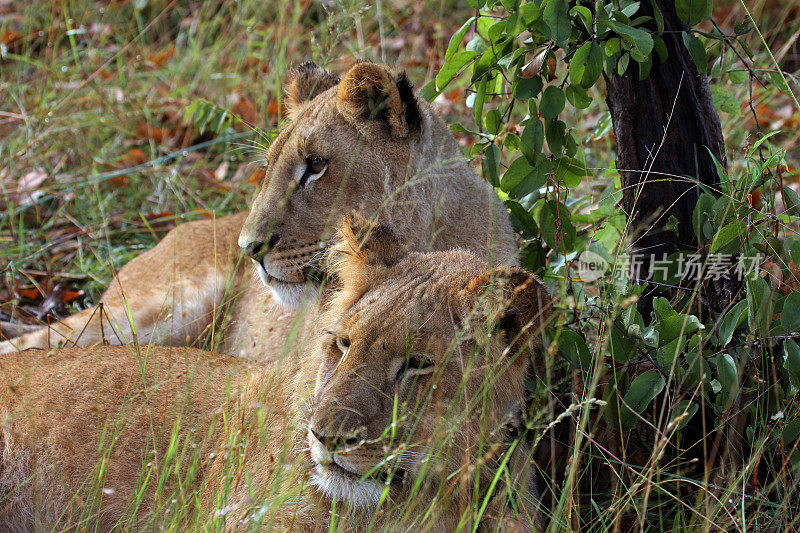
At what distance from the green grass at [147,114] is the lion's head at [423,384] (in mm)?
1765

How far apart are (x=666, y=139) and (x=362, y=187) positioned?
1238 millimetres

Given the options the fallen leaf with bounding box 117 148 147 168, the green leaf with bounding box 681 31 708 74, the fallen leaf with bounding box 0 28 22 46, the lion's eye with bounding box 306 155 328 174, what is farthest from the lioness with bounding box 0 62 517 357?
the fallen leaf with bounding box 0 28 22 46

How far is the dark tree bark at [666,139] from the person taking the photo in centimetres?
329

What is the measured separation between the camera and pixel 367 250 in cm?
271

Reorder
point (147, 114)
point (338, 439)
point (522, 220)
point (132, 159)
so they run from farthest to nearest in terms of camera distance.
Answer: point (147, 114), point (132, 159), point (522, 220), point (338, 439)

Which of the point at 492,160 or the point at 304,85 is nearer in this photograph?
the point at 492,160

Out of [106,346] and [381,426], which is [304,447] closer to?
[381,426]

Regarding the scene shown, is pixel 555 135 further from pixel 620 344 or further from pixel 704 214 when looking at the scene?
pixel 620 344

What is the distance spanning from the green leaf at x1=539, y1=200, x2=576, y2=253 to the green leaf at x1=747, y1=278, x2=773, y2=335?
80cm

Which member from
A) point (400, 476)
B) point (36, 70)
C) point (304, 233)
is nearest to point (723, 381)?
point (400, 476)

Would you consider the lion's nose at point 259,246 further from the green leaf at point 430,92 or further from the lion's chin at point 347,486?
the lion's chin at point 347,486

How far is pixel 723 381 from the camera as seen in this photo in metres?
2.75

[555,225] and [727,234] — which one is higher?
[727,234]

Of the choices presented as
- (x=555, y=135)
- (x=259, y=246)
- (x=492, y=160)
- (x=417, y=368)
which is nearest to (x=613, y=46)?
(x=555, y=135)
